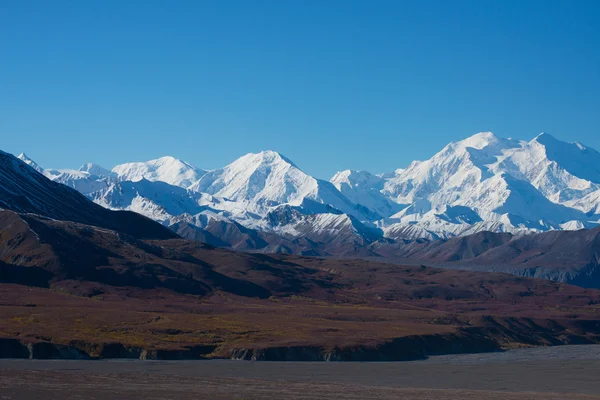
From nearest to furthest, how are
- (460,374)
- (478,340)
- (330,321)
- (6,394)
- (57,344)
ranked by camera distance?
(6,394) → (460,374) → (57,344) → (478,340) → (330,321)

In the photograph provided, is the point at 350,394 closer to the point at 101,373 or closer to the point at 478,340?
the point at 101,373

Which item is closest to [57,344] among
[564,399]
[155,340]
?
[155,340]

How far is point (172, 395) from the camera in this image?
3521 inches

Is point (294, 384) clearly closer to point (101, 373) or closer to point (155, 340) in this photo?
point (101, 373)

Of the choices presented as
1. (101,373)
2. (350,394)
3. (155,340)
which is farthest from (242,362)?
(350,394)

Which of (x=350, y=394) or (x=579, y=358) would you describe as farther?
(x=579, y=358)

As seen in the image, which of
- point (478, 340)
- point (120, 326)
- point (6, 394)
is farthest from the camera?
point (478, 340)

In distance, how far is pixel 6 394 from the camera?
8556cm

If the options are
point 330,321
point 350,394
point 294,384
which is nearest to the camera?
point 350,394

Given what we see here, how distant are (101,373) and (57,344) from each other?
84.5 feet

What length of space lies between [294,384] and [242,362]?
1254 inches

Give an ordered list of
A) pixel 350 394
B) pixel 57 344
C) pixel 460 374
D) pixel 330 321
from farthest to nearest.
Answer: pixel 330 321
pixel 57 344
pixel 460 374
pixel 350 394

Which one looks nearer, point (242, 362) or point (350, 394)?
point (350, 394)

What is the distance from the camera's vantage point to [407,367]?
445ft
